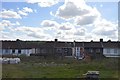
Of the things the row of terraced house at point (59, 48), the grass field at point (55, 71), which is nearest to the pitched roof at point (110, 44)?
the row of terraced house at point (59, 48)

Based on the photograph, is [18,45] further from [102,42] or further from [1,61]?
[1,61]

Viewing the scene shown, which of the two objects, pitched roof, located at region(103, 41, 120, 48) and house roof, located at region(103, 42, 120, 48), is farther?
pitched roof, located at region(103, 41, 120, 48)

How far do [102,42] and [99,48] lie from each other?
12.6 ft

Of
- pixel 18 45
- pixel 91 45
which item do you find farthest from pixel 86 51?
pixel 18 45

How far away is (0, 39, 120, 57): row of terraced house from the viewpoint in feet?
223

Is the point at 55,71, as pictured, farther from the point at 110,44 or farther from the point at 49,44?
the point at 110,44

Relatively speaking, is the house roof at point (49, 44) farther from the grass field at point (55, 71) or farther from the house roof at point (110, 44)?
the grass field at point (55, 71)

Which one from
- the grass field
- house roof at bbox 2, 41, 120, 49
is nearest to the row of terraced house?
house roof at bbox 2, 41, 120, 49

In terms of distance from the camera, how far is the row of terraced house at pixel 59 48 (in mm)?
68000

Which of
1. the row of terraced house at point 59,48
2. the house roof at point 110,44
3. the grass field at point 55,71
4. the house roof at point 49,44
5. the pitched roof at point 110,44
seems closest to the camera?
the grass field at point 55,71

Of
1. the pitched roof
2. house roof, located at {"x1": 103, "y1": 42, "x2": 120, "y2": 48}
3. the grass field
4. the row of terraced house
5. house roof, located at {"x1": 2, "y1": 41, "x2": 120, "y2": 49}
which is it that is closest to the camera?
the grass field

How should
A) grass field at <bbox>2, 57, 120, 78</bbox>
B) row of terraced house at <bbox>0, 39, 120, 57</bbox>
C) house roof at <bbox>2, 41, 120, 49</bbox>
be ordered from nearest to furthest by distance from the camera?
grass field at <bbox>2, 57, 120, 78</bbox>, row of terraced house at <bbox>0, 39, 120, 57</bbox>, house roof at <bbox>2, 41, 120, 49</bbox>

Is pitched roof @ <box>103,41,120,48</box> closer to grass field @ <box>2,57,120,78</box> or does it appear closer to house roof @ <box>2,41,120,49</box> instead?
house roof @ <box>2,41,120,49</box>

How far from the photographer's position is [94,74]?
21.0 m
